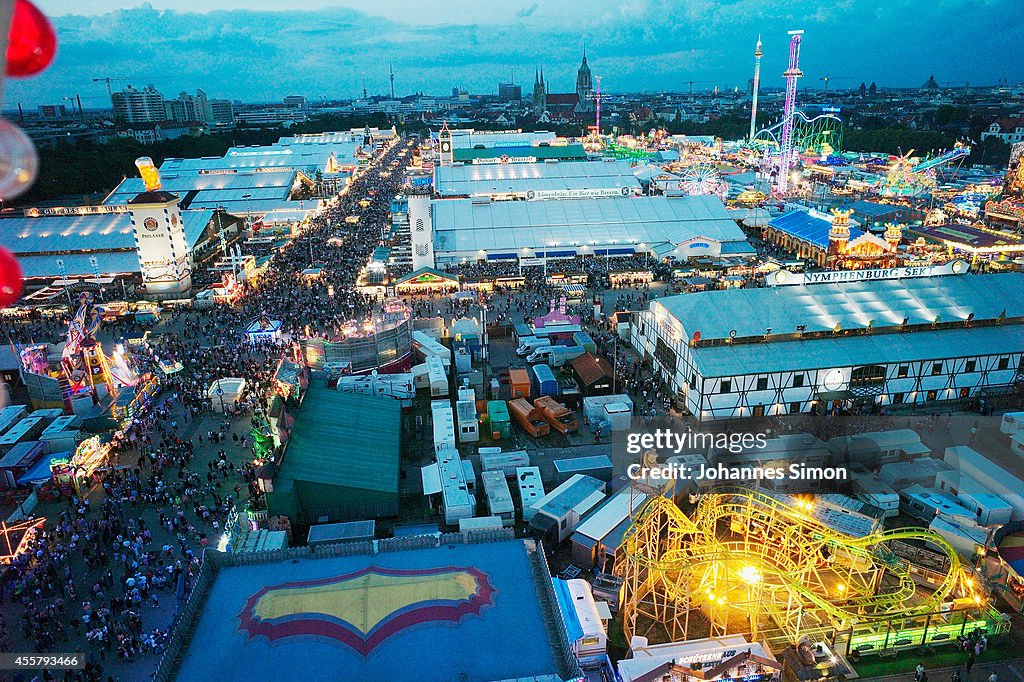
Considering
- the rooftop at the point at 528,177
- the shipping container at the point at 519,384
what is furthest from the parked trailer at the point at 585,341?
the rooftop at the point at 528,177

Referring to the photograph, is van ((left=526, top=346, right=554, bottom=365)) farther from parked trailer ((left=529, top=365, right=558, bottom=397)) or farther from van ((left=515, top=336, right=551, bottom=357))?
parked trailer ((left=529, top=365, right=558, bottom=397))

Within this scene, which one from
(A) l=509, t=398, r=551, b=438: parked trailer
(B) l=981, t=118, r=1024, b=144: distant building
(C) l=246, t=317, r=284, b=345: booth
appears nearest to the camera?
(A) l=509, t=398, r=551, b=438: parked trailer

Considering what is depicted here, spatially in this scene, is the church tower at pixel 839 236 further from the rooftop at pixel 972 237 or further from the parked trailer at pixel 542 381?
the parked trailer at pixel 542 381

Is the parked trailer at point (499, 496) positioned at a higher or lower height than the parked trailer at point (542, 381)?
lower

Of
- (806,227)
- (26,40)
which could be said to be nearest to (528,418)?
(26,40)

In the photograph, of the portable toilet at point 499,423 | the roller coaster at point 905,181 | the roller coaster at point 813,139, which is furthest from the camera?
the roller coaster at point 813,139

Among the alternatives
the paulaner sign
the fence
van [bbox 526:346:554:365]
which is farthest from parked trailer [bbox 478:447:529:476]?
the paulaner sign
